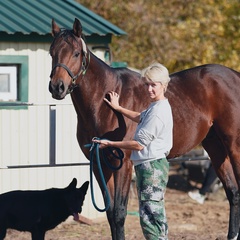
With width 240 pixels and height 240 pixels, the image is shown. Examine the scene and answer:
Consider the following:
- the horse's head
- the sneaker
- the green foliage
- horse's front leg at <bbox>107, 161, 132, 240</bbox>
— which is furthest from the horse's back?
the green foliage

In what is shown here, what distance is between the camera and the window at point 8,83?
1027 centimetres

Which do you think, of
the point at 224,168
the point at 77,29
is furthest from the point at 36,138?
the point at 77,29

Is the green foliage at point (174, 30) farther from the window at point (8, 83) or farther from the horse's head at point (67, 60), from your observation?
the horse's head at point (67, 60)

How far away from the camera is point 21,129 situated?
407 inches

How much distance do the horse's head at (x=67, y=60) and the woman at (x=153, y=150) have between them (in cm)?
92

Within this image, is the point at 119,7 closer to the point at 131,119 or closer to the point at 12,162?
the point at 12,162

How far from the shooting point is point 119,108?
721 cm

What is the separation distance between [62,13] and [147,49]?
636 centimetres

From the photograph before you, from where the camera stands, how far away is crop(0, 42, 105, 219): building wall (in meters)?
10.2

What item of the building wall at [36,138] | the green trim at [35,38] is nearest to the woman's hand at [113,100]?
the building wall at [36,138]

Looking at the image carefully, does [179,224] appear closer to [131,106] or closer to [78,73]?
[131,106]

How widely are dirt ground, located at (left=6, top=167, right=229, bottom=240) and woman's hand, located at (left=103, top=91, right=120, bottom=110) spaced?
2.20 meters

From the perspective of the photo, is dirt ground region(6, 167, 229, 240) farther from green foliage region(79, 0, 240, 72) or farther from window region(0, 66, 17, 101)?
green foliage region(79, 0, 240, 72)

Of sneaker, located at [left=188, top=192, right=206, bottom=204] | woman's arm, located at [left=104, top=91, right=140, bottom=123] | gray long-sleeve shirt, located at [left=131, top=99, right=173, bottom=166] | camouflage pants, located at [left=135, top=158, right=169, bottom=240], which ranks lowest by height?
sneaker, located at [left=188, top=192, right=206, bottom=204]
